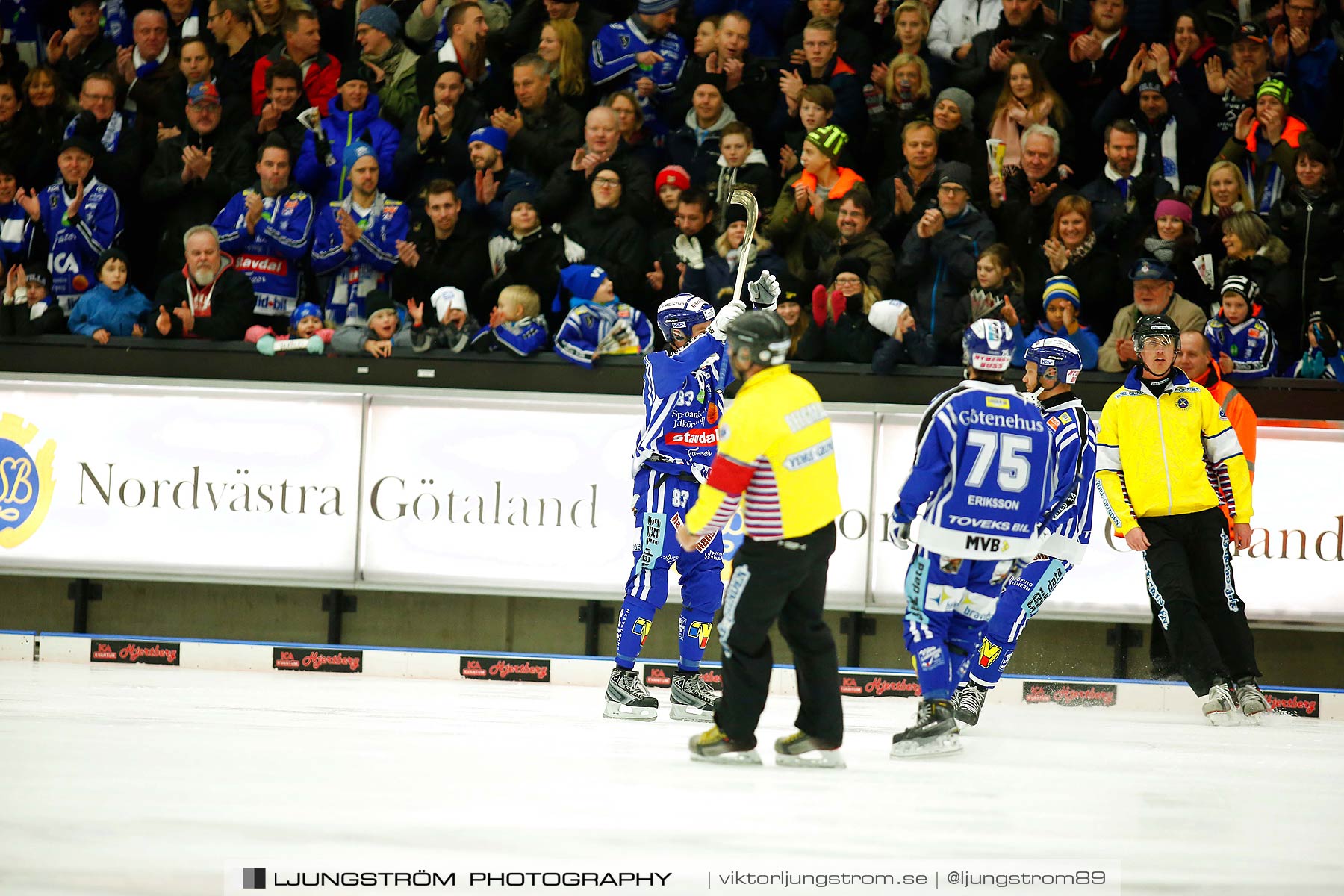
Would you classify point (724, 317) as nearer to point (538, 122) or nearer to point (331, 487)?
point (331, 487)

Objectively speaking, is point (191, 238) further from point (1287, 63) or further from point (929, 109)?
point (1287, 63)

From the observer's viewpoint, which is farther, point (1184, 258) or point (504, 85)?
point (504, 85)

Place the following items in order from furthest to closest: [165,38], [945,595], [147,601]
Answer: [165,38], [147,601], [945,595]

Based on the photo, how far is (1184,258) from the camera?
1017 centimetres

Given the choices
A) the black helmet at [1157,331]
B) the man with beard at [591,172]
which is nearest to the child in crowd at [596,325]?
the man with beard at [591,172]

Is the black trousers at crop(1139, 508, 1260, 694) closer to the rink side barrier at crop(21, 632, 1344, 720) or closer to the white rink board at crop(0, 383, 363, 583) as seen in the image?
the rink side barrier at crop(21, 632, 1344, 720)

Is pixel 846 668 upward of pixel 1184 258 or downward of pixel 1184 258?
downward

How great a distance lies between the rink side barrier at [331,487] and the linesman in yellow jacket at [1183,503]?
5.67 feet

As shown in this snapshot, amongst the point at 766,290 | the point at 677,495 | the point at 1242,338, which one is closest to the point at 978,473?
the point at 766,290

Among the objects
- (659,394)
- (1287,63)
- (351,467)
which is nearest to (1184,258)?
(1287,63)

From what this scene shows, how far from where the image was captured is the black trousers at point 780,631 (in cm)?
569

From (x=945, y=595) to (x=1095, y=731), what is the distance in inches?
69.5

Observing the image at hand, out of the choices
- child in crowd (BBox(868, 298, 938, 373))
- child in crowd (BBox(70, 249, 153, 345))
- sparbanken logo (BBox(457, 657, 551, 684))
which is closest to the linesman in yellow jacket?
child in crowd (BBox(868, 298, 938, 373))

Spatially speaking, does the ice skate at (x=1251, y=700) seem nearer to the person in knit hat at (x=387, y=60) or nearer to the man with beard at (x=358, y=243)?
the man with beard at (x=358, y=243)
